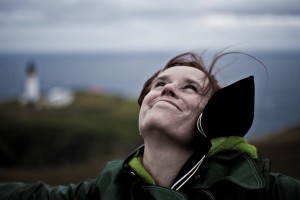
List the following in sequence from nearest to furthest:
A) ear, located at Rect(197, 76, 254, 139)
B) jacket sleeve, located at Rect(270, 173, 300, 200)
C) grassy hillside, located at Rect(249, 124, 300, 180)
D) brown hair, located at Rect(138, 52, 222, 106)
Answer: jacket sleeve, located at Rect(270, 173, 300, 200) < ear, located at Rect(197, 76, 254, 139) < brown hair, located at Rect(138, 52, 222, 106) < grassy hillside, located at Rect(249, 124, 300, 180)

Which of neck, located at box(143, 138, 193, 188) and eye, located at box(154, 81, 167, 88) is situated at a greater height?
eye, located at box(154, 81, 167, 88)

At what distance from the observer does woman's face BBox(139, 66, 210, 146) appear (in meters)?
3.02

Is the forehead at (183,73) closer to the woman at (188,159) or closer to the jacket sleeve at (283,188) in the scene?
the woman at (188,159)

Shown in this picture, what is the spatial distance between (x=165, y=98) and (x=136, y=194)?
81cm

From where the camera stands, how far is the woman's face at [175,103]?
3020mm

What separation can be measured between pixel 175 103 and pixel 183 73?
38cm

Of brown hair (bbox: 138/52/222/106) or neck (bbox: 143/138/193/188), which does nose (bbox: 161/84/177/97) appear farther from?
neck (bbox: 143/138/193/188)

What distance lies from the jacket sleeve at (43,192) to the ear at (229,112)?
1.12 meters

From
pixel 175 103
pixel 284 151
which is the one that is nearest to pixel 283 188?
pixel 175 103

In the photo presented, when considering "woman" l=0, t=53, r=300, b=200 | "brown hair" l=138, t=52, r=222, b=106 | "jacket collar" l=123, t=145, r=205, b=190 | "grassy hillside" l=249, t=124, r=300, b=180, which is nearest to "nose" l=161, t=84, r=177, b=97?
"woman" l=0, t=53, r=300, b=200

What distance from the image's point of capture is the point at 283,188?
2715 millimetres

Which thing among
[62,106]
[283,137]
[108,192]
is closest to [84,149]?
[62,106]

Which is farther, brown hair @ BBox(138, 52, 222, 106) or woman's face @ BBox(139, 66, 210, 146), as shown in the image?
brown hair @ BBox(138, 52, 222, 106)

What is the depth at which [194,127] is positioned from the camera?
3.13 metres
